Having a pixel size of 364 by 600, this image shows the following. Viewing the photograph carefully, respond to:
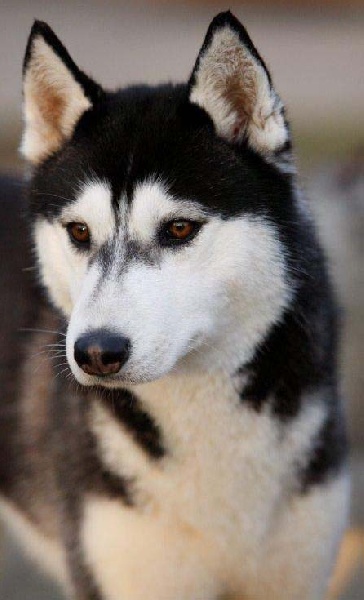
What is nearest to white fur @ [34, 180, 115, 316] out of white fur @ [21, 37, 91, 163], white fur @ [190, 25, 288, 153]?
white fur @ [21, 37, 91, 163]

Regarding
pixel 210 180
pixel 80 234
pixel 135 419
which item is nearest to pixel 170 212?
pixel 210 180

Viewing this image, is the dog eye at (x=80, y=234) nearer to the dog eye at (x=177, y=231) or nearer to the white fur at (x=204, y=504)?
the dog eye at (x=177, y=231)

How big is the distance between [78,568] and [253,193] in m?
1.34

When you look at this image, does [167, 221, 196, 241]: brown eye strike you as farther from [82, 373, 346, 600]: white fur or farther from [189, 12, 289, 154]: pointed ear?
[82, 373, 346, 600]: white fur

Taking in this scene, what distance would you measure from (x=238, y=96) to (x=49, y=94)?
0.64 meters

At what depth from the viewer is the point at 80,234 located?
3297 millimetres

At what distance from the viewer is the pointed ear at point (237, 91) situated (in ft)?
10.5

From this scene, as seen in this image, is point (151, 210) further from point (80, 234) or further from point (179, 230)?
point (80, 234)

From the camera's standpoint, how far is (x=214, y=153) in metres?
3.33

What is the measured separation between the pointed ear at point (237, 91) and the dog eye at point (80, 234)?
510 millimetres

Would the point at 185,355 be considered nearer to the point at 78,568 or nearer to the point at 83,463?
the point at 83,463

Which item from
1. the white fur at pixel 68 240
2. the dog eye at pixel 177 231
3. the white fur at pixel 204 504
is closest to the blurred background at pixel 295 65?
the white fur at pixel 204 504

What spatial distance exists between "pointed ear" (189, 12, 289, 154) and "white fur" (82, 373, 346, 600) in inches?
29.7

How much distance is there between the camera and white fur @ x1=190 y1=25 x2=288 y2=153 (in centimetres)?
322
